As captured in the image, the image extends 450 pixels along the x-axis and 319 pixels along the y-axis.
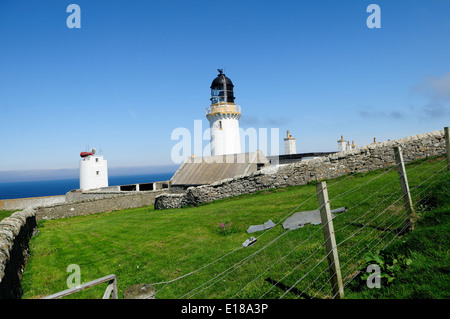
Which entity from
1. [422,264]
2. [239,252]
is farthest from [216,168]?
[422,264]

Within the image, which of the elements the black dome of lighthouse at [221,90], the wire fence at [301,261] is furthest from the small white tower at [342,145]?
the wire fence at [301,261]

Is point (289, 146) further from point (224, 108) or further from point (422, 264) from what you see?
point (422, 264)

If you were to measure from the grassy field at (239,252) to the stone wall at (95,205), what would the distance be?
13.0 metres

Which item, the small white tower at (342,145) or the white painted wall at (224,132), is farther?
the white painted wall at (224,132)

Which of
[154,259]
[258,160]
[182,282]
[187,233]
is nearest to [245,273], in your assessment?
[182,282]

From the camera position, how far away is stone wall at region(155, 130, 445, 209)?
542 inches

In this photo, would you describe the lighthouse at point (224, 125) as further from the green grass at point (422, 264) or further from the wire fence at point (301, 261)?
the green grass at point (422, 264)

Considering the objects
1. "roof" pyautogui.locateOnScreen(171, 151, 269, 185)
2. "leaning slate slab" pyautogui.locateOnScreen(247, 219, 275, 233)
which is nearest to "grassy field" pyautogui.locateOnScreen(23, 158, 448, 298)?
"leaning slate slab" pyautogui.locateOnScreen(247, 219, 275, 233)

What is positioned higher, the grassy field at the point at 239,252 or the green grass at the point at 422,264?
the green grass at the point at 422,264

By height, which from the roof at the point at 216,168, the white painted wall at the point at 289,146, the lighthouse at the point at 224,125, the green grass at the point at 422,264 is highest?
the lighthouse at the point at 224,125

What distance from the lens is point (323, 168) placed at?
51.5ft

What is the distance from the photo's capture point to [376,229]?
596 cm

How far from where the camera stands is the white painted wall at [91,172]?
155ft

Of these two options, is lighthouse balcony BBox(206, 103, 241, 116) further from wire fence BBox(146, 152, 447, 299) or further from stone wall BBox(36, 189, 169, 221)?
wire fence BBox(146, 152, 447, 299)
